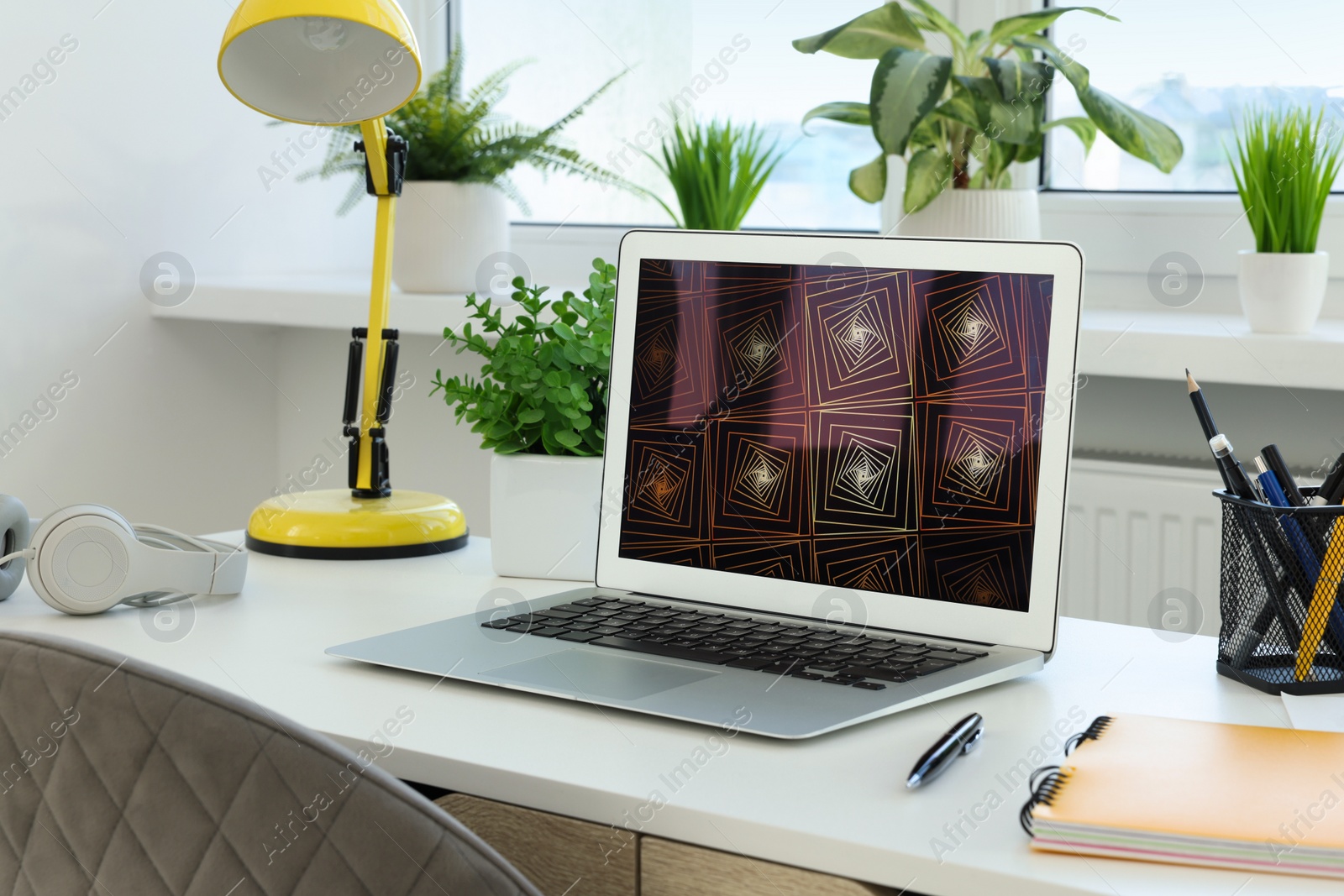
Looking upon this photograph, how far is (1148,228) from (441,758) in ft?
4.47

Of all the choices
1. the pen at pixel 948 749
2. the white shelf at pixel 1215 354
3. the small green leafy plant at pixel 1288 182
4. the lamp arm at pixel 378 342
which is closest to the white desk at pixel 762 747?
the pen at pixel 948 749

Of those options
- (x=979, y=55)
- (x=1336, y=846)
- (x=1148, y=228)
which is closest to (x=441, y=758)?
(x=1336, y=846)

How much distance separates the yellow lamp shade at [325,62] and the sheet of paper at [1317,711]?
31.5 inches

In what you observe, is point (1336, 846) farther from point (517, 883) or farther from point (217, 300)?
point (217, 300)

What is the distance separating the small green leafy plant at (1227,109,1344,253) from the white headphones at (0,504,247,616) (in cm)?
118

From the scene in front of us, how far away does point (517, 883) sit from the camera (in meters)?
0.50

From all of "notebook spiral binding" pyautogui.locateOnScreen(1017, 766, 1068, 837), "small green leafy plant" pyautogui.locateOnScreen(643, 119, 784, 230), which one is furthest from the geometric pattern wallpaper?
"small green leafy plant" pyautogui.locateOnScreen(643, 119, 784, 230)

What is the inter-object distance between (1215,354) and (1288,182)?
0.69 ft

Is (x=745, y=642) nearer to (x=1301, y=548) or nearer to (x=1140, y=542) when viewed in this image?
(x=1301, y=548)

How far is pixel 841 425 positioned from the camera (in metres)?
0.91

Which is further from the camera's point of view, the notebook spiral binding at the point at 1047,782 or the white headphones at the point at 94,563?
the white headphones at the point at 94,563

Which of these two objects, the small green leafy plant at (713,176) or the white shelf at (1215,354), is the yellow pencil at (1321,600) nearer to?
the white shelf at (1215,354)

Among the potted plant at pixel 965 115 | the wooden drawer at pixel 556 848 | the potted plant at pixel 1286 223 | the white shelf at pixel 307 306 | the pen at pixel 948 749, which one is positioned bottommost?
the wooden drawer at pixel 556 848

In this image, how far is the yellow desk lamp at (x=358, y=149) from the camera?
106 centimetres
